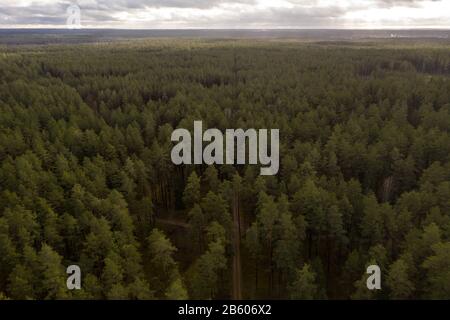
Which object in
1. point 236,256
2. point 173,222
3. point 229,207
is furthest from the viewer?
point 173,222

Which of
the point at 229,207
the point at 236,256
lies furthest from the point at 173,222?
the point at 236,256

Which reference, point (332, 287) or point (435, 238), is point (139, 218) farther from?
point (435, 238)

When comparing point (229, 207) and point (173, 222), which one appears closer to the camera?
point (229, 207)

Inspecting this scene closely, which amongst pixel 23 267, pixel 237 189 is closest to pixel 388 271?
pixel 237 189

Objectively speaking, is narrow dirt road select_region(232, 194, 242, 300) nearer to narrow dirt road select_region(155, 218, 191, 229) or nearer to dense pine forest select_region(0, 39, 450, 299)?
dense pine forest select_region(0, 39, 450, 299)

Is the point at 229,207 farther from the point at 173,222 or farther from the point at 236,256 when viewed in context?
the point at 173,222
